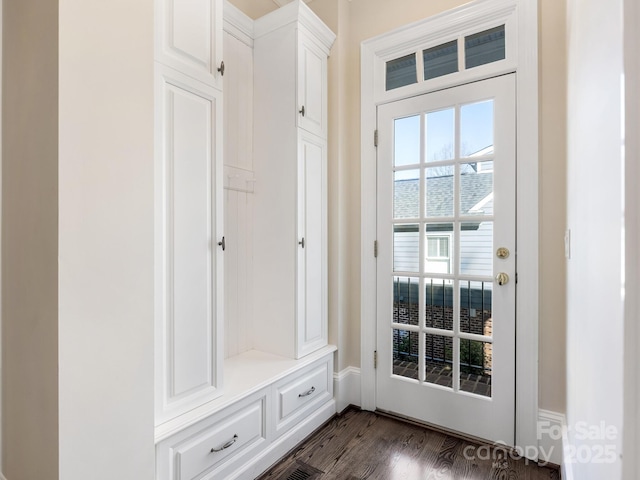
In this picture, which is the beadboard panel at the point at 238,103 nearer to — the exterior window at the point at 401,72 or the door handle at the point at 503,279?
the exterior window at the point at 401,72

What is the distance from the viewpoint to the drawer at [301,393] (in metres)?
1.78

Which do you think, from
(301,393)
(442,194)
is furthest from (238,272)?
(442,194)

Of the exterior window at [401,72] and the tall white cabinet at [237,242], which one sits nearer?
the tall white cabinet at [237,242]

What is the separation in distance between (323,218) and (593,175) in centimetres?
156

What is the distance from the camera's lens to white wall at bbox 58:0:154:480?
37.5 inches

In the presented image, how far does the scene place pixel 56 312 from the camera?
94 cm

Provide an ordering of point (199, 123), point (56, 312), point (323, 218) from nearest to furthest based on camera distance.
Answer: point (56, 312) < point (199, 123) < point (323, 218)

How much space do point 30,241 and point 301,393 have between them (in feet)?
4.82

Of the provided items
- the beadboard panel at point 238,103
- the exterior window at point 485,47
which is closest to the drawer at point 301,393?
the beadboard panel at point 238,103

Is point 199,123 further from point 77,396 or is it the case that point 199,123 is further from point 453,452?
point 453,452

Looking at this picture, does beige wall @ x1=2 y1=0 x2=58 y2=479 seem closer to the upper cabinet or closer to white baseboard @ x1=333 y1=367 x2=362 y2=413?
the upper cabinet

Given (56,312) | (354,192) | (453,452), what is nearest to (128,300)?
(56,312)

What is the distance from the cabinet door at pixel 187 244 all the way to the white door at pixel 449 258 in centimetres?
113

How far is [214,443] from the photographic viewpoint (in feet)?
4.72
